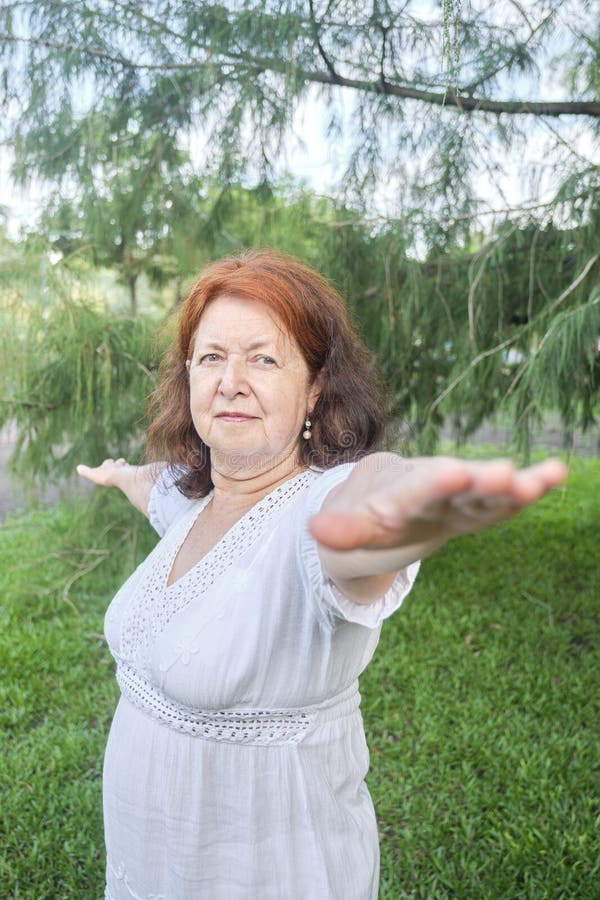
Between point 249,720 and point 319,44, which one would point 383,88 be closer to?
point 319,44

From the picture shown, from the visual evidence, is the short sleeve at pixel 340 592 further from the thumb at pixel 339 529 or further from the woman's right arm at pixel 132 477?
the woman's right arm at pixel 132 477

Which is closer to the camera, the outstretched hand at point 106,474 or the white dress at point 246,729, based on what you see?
the white dress at point 246,729

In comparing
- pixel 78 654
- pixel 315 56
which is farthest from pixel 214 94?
pixel 78 654

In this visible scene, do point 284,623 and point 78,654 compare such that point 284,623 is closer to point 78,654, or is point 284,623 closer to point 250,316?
point 250,316

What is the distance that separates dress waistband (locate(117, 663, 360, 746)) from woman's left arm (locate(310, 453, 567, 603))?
0.37m

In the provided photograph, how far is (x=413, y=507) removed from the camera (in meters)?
0.59

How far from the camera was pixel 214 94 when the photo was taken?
2650mm

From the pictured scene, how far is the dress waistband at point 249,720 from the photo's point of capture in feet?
3.49

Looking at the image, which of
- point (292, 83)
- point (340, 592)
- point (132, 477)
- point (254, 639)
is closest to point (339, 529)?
point (340, 592)

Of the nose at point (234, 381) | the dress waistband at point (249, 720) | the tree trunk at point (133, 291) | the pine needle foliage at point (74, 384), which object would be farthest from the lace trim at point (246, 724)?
the tree trunk at point (133, 291)

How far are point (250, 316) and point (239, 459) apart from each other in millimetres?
228

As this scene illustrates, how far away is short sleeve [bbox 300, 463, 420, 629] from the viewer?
0.84 meters

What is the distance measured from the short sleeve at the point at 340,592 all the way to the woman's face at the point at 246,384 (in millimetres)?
229

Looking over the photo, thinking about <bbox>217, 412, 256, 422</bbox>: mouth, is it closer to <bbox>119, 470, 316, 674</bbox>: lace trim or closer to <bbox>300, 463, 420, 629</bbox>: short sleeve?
<bbox>119, 470, 316, 674</bbox>: lace trim
